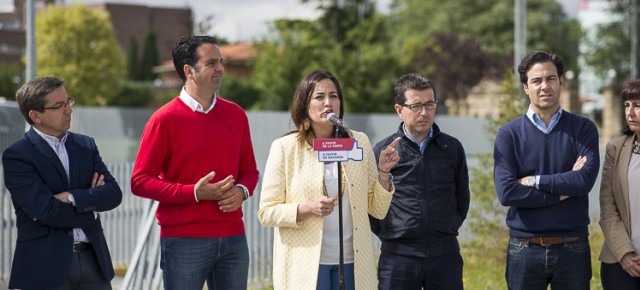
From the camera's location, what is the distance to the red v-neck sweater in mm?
5059

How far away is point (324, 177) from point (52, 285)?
1.67 meters

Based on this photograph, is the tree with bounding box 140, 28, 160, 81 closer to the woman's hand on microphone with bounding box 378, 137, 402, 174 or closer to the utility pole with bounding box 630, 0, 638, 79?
the utility pole with bounding box 630, 0, 638, 79

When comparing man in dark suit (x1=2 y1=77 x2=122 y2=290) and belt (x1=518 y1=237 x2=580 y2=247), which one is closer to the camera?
man in dark suit (x1=2 y1=77 x2=122 y2=290)

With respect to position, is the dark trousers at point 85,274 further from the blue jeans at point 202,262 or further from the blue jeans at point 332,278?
the blue jeans at point 332,278

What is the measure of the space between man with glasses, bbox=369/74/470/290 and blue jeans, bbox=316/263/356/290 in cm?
49

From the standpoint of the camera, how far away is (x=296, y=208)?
4930mm

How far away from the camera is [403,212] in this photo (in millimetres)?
5477

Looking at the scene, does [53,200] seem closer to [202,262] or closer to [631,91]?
[202,262]


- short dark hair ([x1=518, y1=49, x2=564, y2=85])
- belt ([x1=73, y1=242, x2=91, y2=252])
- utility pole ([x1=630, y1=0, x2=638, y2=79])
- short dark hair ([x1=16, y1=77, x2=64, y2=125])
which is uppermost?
utility pole ([x1=630, y1=0, x2=638, y2=79])

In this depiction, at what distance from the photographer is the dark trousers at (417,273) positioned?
5410 millimetres

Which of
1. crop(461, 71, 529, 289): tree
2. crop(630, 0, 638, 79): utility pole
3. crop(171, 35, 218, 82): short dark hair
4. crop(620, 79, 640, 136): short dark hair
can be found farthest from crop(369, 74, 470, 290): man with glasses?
crop(630, 0, 638, 79): utility pole

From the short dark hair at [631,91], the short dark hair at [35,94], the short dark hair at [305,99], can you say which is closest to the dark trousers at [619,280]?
the short dark hair at [631,91]

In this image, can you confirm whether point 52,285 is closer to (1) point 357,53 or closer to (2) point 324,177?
(2) point 324,177

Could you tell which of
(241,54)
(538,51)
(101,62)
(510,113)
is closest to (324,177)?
(538,51)
